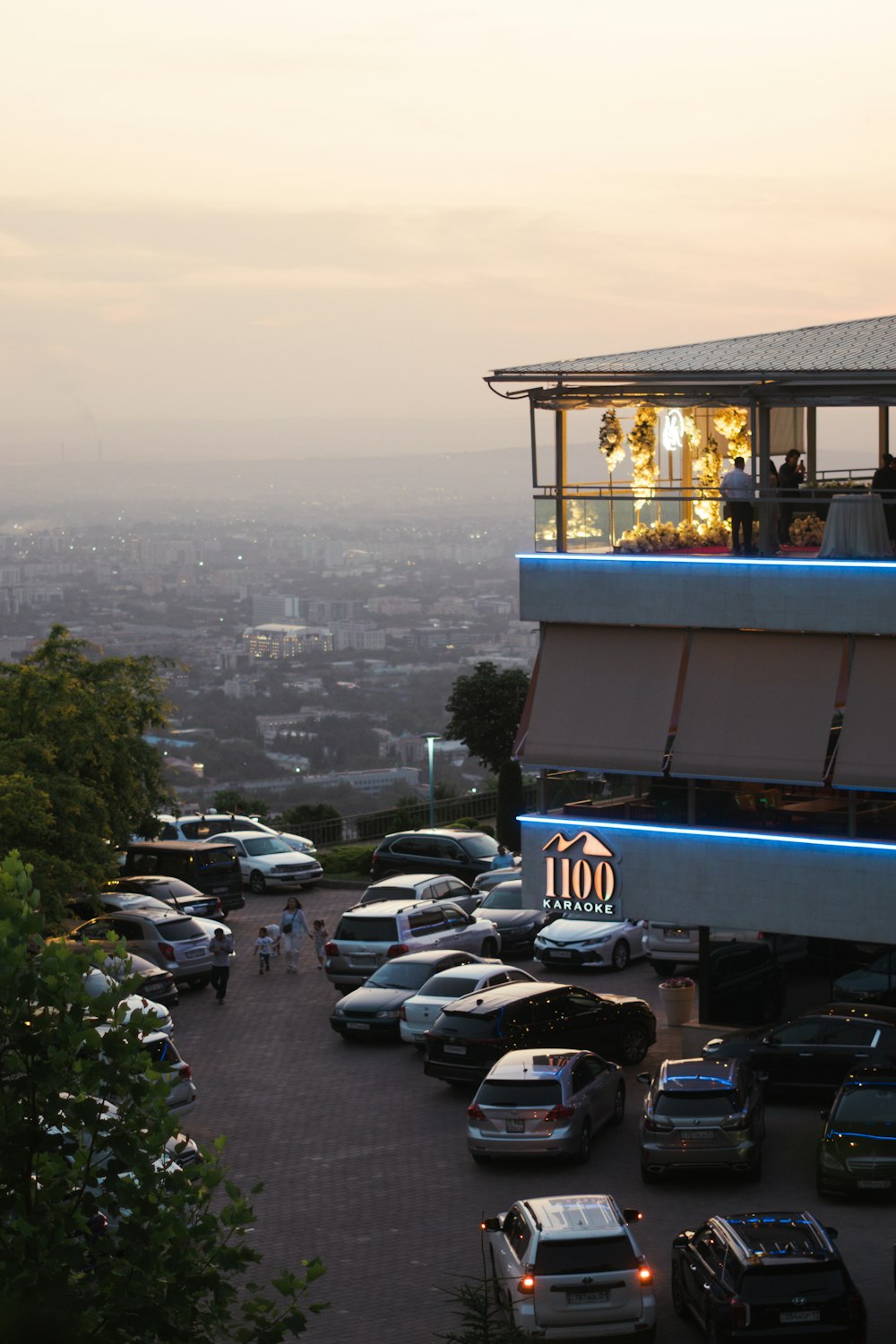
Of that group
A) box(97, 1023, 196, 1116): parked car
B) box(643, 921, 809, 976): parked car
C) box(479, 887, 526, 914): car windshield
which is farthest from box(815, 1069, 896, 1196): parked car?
box(479, 887, 526, 914): car windshield

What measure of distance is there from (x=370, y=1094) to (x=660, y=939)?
22.8 feet

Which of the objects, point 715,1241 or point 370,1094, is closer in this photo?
point 715,1241

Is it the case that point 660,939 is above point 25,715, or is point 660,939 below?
below

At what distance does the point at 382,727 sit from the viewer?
136250 mm

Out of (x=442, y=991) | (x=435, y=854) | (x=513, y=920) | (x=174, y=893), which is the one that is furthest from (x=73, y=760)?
(x=442, y=991)

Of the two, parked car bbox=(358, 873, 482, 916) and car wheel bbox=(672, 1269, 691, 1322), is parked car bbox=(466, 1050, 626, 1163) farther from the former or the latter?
parked car bbox=(358, 873, 482, 916)

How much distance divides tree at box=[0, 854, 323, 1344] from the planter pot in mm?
17180

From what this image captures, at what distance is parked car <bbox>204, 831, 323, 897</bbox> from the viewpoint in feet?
132

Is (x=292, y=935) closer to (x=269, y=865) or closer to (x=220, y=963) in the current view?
(x=220, y=963)

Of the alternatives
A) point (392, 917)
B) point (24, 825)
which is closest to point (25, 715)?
point (24, 825)

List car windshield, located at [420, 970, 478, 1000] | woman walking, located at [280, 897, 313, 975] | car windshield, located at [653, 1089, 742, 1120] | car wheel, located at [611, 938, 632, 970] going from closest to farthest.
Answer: car windshield, located at [653, 1089, 742, 1120] < car windshield, located at [420, 970, 478, 1000] < car wheel, located at [611, 938, 632, 970] < woman walking, located at [280, 897, 313, 975]

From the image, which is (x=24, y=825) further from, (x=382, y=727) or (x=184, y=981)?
(x=382, y=727)

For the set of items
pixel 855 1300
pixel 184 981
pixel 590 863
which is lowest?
pixel 184 981

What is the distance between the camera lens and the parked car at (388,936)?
100 feet
